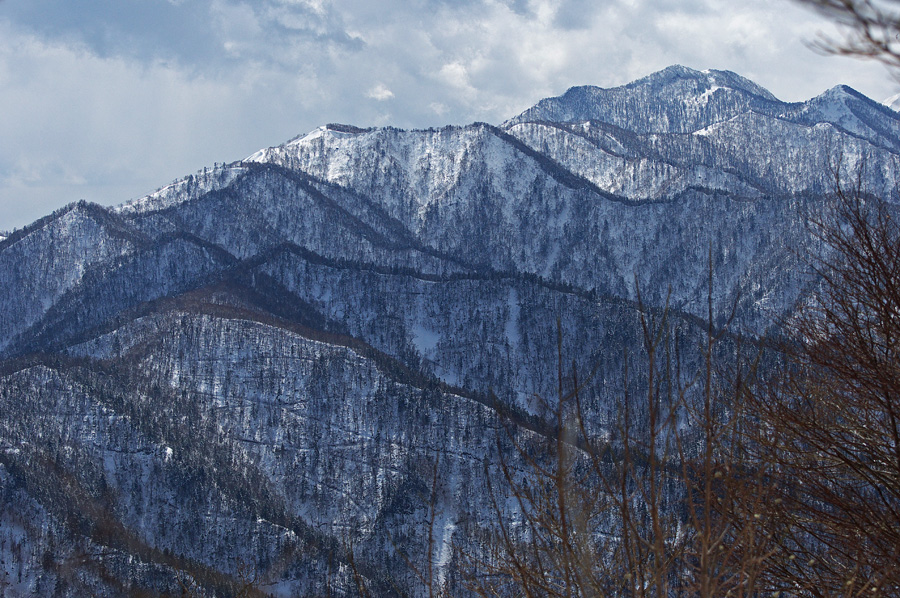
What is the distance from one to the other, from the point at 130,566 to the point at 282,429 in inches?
→ 2410

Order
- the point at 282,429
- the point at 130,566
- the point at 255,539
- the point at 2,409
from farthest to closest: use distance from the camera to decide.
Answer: the point at 282,429 → the point at 2,409 → the point at 255,539 → the point at 130,566

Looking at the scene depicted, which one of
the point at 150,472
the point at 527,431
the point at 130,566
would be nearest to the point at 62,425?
the point at 150,472

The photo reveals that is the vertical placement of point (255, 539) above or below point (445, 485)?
below

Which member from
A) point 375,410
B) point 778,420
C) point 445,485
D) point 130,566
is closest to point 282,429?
point 375,410

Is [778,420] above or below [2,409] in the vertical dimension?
below

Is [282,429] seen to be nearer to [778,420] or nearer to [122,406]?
[122,406]

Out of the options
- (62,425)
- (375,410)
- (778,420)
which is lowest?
(778,420)

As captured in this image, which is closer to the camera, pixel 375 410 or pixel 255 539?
pixel 255 539

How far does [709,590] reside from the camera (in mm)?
4961

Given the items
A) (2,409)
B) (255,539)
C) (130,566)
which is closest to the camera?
(130,566)

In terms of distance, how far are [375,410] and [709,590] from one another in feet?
606

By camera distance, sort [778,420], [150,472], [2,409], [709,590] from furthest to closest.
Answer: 1. [2,409]
2. [150,472]
3. [778,420]
4. [709,590]

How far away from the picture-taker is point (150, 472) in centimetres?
15800

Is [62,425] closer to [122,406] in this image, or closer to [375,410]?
[122,406]
